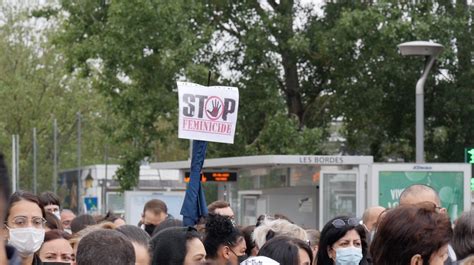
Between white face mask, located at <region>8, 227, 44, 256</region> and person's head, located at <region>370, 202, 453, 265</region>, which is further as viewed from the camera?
white face mask, located at <region>8, 227, 44, 256</region>

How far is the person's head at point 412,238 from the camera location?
473cm

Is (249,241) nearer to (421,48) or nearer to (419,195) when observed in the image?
(419,195)

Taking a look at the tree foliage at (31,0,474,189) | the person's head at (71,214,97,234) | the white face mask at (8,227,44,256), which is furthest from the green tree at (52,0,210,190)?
the white face mask at (8,227,44,256)

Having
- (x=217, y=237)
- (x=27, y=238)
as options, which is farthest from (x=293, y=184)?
(x=27, y=238)

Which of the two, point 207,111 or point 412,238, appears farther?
point 207,111

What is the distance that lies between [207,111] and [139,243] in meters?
4.55

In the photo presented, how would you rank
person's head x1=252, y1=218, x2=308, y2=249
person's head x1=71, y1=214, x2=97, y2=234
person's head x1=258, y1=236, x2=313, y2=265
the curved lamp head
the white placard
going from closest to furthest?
1. person's head x1=258, y1=236, x2=313, y2=265
2. person's head x1=252, y1=218, x2=308, y2=249
3. the white placard
4. person's head x1=71, y1=214, x2=97, y2=234
5. the curved lamp head

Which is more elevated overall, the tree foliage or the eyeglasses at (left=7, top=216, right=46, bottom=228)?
the tree foliage

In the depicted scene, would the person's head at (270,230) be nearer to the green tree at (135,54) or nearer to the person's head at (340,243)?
the person's head at (340,243)

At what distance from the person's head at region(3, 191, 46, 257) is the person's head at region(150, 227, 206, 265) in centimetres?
70

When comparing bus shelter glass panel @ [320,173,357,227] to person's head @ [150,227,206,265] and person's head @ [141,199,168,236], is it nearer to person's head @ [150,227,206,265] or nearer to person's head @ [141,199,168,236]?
person's head @ [141,199,168,236]

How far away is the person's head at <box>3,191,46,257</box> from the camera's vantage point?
23.7 feet

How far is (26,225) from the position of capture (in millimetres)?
7418

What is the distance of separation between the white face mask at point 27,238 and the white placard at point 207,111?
149 inches
